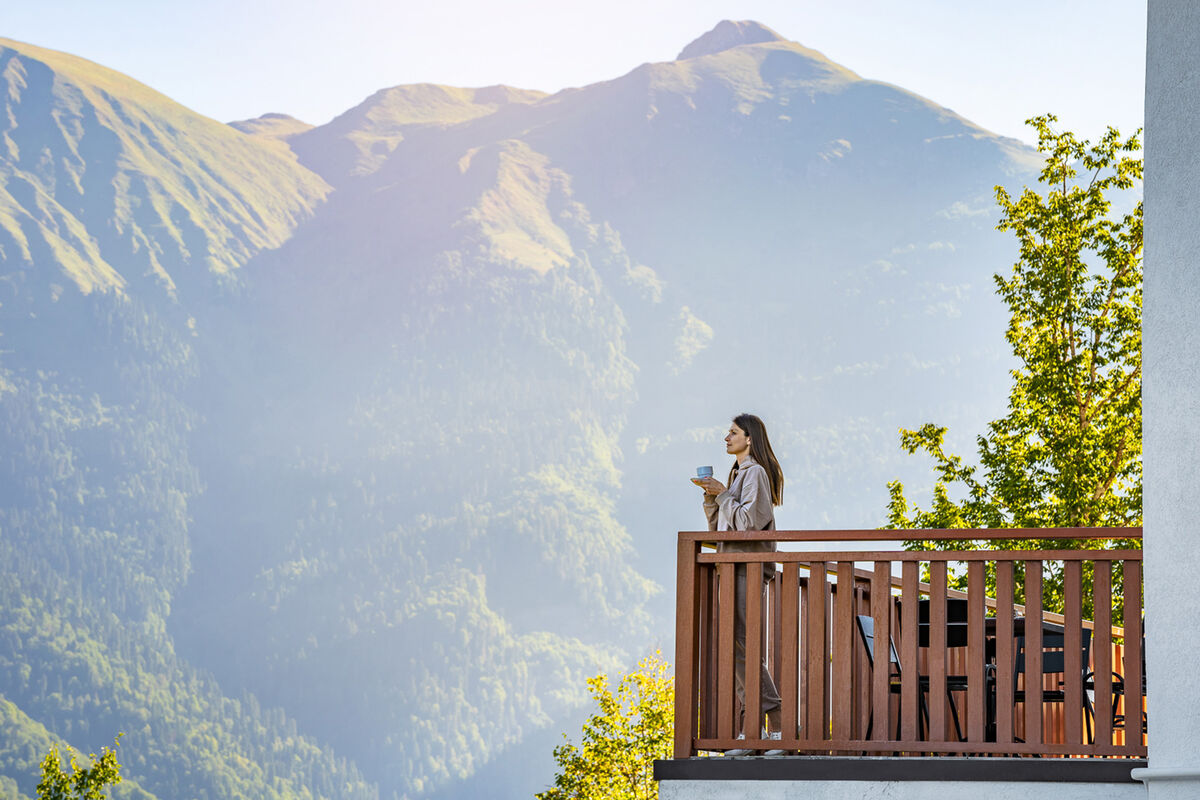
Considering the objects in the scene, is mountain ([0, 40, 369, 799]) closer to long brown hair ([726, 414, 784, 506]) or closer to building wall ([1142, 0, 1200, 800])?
long brown hair ([726, 414, 784, 506])

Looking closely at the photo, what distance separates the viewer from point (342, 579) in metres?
160

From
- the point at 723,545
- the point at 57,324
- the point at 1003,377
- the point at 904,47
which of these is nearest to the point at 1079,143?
the point at 723,545

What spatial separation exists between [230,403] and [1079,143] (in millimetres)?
160541

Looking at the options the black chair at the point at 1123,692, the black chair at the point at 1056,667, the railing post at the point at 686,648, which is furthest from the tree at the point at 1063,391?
the railing post at the point at 686,648

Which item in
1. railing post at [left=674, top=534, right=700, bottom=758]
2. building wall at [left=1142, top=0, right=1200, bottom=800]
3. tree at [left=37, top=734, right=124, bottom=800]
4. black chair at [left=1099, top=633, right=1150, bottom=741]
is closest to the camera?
building wall at [left=1142, top=0, right=1200, bottom=800]

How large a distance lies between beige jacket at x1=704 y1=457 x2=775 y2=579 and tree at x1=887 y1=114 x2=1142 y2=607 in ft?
39.2

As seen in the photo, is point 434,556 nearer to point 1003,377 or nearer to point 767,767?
point 1003,377

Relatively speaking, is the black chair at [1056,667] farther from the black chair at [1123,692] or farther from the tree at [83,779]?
the tree at [83,779]

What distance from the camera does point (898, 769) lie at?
243 inches

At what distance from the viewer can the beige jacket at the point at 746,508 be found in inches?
275

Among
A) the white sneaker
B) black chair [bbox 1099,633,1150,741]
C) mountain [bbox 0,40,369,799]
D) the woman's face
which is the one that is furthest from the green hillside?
the white sneaker

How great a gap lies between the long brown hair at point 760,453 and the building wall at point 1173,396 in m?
2.11

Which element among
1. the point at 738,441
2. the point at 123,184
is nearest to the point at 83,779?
the point at 738,441

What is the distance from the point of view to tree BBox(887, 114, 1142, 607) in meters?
18.7
